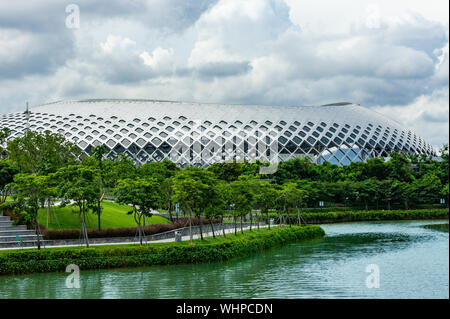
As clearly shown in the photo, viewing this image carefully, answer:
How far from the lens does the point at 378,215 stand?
64.9m

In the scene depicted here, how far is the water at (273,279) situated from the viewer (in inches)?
827

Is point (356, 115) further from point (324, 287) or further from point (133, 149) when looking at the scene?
point (324, 287)

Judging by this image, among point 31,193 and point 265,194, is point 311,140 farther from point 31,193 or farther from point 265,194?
point 31,193

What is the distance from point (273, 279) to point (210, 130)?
218 ft

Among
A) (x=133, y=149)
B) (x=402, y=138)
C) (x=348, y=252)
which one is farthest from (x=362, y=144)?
(x=348, y=252)

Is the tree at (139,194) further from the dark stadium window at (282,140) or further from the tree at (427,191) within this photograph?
the dark stadium window at (282,140)

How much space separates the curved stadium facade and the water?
174 ft

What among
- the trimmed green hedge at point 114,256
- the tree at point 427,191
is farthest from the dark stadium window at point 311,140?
the trimmed green hedge at point 114,256

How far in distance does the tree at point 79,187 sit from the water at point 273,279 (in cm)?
471

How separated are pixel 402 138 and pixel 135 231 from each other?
283 feet

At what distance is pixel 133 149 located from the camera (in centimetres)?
8338

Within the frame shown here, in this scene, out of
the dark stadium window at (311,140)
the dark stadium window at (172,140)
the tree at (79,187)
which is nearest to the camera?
the tree at (79,187)

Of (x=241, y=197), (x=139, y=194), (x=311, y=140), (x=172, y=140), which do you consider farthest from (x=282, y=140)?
(x=139, y=194)

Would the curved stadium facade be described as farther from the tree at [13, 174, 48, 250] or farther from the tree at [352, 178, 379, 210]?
the tree at [13, 174, 48, 250]
